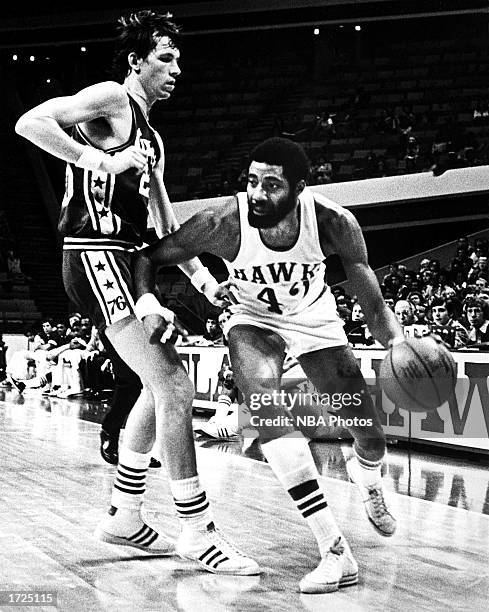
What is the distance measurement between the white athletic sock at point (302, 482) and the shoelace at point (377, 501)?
1.48 ft

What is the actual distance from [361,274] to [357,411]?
50 centimetres

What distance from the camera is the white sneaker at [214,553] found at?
3.07 meters

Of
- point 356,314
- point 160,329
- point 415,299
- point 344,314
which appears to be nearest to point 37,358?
point 356,314

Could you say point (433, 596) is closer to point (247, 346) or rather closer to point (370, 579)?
point (370, 579)

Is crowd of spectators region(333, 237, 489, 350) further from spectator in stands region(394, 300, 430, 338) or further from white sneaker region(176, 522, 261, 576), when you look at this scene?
white sneaker region(176, 522, 261, 576)

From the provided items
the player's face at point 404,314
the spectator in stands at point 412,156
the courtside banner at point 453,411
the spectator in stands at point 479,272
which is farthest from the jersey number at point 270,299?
the spectator in stands at point 412,156

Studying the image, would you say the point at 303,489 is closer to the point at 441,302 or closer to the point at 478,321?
the point at 478,321

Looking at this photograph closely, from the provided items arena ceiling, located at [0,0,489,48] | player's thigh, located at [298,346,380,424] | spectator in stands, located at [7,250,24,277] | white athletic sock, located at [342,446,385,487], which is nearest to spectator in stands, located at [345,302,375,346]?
white athletic sock, located at [342,446,385,487]

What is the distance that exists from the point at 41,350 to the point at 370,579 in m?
11.4

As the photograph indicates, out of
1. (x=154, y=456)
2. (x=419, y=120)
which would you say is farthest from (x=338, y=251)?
(x=419, y=120)

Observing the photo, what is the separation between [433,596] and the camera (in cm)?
282

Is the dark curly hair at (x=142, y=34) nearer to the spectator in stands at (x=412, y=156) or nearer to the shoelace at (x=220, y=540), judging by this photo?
the shoelace at (x=220, y=540)

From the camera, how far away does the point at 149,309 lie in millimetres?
3037

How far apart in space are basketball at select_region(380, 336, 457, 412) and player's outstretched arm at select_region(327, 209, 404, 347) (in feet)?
0.19
